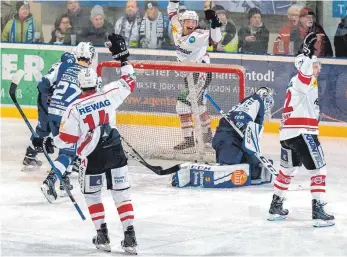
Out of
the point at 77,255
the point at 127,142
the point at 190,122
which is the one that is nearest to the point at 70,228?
the point at 77,255

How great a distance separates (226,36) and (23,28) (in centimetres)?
222

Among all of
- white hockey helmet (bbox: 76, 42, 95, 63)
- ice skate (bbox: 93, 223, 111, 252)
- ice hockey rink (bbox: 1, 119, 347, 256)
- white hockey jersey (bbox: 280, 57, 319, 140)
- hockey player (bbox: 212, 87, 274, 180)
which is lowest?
ice hockey rink (bbox: 1, 119, 347, 256)

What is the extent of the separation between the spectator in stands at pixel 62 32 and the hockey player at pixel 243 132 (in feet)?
11.2

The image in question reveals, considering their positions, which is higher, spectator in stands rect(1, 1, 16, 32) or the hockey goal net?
spectator in stands rect(1, 1, 16, 32)

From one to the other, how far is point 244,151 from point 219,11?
2.91 metres

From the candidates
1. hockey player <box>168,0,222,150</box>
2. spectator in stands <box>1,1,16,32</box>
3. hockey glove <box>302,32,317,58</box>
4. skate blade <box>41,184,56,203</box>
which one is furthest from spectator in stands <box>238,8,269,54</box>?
hockey glove <box>302,32,317,58</box>

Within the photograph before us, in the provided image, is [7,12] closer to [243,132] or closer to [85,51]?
[85,51]

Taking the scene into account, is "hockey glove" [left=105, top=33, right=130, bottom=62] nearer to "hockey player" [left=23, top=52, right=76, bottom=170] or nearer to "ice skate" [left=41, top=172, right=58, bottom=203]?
"ice skate" [left=41, top=172, right=58, bottom=203]

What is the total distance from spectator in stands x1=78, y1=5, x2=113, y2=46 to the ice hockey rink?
259 centimetres

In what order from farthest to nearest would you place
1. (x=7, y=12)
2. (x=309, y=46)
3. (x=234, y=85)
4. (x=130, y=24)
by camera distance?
(x=7, y=12) < (x=130, y=24) < (x=234, y=85) < (x=309, y=46)

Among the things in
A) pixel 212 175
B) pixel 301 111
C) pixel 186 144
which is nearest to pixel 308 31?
pixel 186 144

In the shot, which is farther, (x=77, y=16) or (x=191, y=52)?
(x=77, y=16)

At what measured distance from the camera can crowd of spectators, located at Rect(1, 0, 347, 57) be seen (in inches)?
429

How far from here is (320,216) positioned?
290 inches
